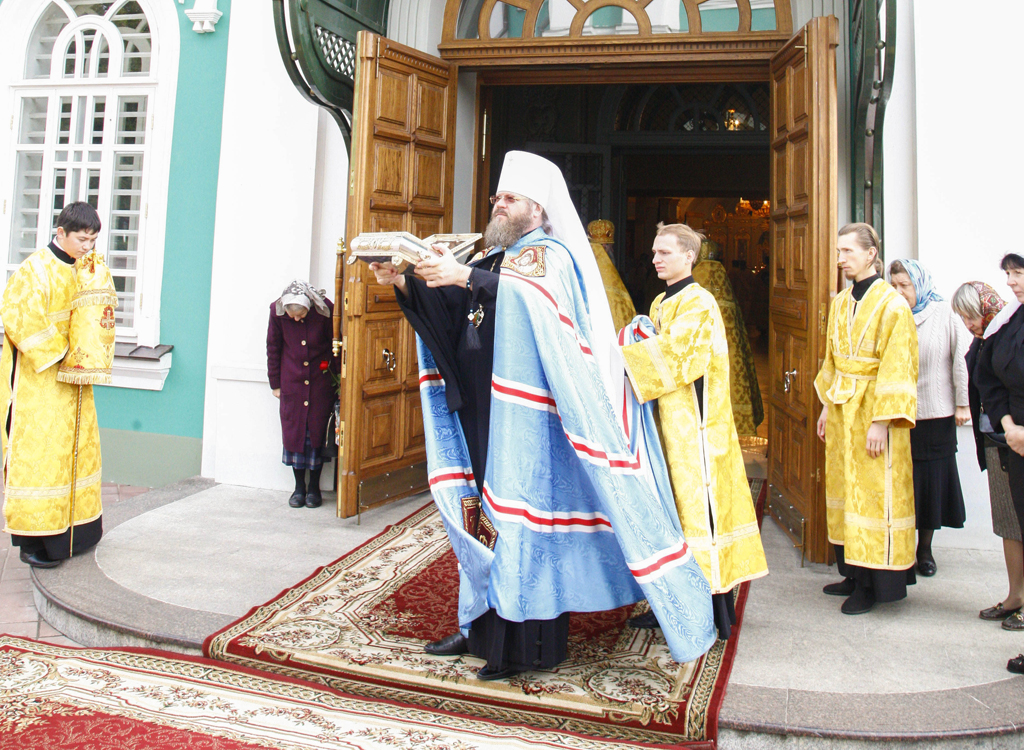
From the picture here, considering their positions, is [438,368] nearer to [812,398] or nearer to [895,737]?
[895,737]

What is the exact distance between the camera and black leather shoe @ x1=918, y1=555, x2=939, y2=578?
450cm

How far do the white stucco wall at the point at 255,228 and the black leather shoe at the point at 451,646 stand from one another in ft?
8.92

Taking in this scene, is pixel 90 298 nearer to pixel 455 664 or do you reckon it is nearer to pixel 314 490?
pixel 314 490

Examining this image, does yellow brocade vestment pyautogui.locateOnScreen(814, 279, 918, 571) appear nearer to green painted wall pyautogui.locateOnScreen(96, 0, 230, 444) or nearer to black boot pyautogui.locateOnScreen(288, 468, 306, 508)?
black boot pyautogui.locateOnScreen(288, 468, 306, 508)

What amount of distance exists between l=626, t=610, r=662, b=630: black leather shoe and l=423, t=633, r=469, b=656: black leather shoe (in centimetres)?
76

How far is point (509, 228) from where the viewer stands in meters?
3.24

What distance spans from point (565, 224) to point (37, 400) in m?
2.75

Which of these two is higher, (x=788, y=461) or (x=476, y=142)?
(x=476, y=142)

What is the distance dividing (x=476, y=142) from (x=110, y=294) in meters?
2.84

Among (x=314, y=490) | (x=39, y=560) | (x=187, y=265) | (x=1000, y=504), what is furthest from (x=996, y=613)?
(x=187, y=265)

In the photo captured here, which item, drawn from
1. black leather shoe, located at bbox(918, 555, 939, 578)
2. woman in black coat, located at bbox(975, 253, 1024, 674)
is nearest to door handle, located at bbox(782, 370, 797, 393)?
black leather shoe, located at bbox(918, 555, 939, 578)

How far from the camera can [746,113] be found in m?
9.37

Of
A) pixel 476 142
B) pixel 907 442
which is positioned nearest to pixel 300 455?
pixel 476 142

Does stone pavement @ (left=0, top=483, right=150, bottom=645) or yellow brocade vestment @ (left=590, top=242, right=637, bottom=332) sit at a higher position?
yellow brocade vestment @ (left=590, top=242, right=637, bottom=332)
